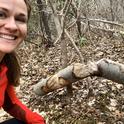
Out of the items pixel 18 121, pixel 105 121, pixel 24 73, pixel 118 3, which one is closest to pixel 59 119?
pixel 105 121

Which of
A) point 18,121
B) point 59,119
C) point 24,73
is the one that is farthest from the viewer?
point 24,73

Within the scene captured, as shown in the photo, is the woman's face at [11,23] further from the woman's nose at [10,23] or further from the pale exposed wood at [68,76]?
the pale exposed wood at [68,76]

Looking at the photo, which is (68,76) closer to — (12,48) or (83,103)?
(83,103)

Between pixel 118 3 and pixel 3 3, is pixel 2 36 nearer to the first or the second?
pixel 3 3

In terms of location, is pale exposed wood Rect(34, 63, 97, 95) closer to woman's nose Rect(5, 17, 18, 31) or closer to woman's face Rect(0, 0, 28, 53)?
woman's face Rect(0, 0, 28, 53)

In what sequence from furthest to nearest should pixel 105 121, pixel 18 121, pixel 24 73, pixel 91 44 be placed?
pixel 91 44
pixel 24 73
pixel 105 121
pixel 18 121

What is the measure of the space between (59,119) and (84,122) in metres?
0.44

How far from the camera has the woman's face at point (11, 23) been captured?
2668 millimetres

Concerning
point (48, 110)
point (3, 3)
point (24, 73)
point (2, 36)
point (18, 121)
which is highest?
point (3, 3)

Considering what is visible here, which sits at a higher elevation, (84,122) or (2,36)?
(2,36)

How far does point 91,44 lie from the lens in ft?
31.8

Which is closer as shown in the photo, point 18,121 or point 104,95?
point 18,121

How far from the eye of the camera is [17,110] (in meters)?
3.53

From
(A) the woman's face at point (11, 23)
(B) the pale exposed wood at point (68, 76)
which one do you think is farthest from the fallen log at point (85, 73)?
(A) the woman's face at point (11, 23)
